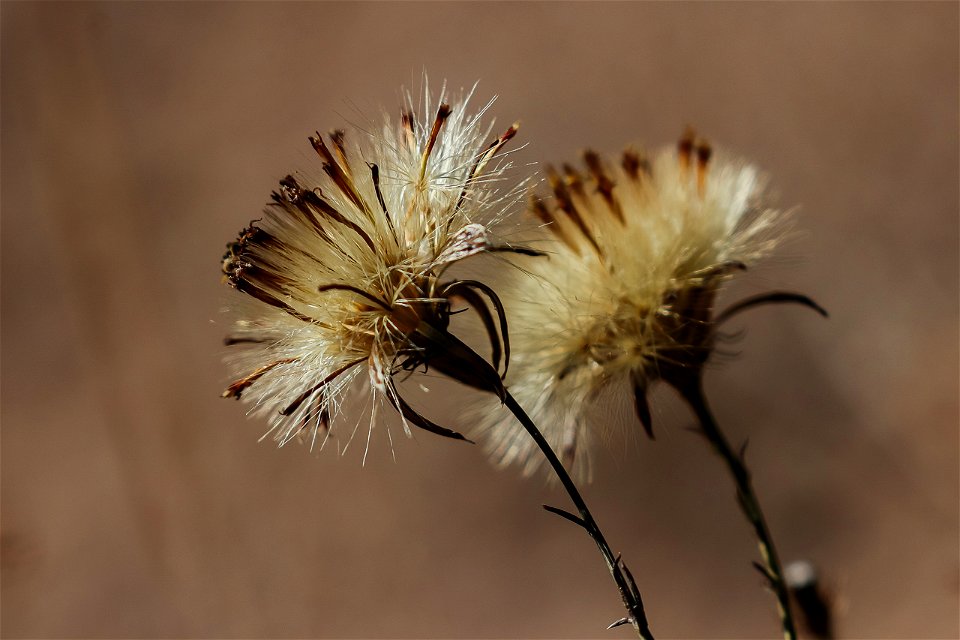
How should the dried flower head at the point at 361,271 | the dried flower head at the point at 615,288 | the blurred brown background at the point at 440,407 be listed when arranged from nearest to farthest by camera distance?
the dried flower head at the point at 361,271 → the dried flower head at the point at 615,288 → the blurred brown background at the point at 440,407

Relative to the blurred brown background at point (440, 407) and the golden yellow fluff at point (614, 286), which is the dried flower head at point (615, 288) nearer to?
the golden yellow fluff at point (614, 286)

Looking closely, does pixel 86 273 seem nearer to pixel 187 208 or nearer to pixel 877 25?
pixel 187 208

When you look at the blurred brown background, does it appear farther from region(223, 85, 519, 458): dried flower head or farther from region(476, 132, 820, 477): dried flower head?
region(223, 85, 519, 458): dried flower head

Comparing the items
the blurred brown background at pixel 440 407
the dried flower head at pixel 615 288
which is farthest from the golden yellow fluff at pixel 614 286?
the blurred brown background at pixel 440 407

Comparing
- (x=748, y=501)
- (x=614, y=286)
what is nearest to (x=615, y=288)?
(x=614, y=286)

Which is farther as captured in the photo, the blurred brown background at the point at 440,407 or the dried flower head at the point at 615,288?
the blurred brown background at the point at 440,407
